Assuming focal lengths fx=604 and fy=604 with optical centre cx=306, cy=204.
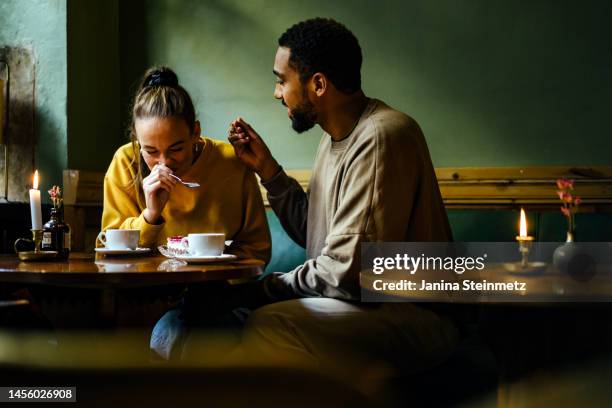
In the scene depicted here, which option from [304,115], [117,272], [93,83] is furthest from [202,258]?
[93,83]

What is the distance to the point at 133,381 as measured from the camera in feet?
0.93

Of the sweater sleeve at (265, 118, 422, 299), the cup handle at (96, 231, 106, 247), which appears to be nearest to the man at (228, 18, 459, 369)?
the sweater sleeve at (265, 118, 422, 299)

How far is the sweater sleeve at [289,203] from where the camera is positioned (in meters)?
1.96

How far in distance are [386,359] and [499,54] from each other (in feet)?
5.44

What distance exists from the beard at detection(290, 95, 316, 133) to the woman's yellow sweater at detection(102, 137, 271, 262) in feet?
0.79

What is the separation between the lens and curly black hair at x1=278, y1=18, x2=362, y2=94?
1756 mm

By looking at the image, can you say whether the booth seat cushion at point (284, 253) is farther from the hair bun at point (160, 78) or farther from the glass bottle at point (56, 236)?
the glass bottle at point (56, 236)

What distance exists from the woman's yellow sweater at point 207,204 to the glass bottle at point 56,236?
212mm

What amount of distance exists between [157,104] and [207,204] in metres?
0.34

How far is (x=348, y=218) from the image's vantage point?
4.90 ft

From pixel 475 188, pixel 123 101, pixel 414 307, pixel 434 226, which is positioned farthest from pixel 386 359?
pixel 123 101

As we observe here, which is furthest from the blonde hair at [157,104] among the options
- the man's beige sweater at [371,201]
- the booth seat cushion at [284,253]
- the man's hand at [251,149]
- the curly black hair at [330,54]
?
the booth seat cushion at [284,253]

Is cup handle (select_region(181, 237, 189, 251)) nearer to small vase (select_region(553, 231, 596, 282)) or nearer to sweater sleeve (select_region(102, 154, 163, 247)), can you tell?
sweater sleeve (select_region(102, 154, 163, 247))

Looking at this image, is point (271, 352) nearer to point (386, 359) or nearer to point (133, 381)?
point (386, 359)
